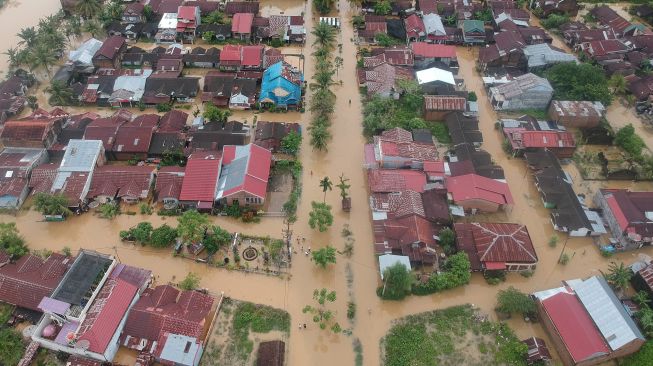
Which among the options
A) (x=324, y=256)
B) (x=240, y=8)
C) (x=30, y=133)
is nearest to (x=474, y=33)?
(x=240, y=8)

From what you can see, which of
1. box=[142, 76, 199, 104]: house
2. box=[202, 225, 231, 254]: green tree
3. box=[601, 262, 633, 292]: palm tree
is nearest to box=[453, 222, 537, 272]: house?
box=[601, 262, 633, 292]: palm tree

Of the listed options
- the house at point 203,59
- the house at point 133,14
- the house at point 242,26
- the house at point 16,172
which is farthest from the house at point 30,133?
the house at point 242,26

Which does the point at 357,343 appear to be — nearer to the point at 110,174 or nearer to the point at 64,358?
the point at 64,358

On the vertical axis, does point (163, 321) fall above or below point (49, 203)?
below

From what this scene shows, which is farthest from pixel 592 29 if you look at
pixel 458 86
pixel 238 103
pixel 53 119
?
pixel 53 119

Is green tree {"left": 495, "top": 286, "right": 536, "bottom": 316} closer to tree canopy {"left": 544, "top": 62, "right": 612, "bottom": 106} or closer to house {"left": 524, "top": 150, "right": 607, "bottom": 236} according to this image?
house {"left": 524, "top": 150, "right": 607, "bottom": 236}

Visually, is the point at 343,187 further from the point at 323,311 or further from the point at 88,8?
the point at 88,8

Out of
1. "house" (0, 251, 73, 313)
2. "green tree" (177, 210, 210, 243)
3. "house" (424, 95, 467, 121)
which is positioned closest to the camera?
"house" (0, 251, 73, 313)
